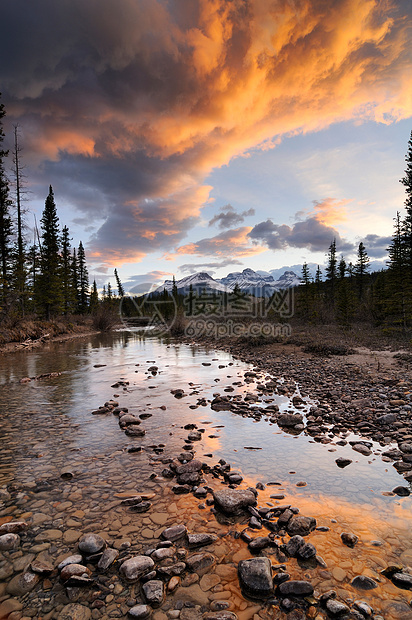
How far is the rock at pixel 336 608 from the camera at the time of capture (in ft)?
8.57

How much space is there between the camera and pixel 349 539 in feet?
11.8

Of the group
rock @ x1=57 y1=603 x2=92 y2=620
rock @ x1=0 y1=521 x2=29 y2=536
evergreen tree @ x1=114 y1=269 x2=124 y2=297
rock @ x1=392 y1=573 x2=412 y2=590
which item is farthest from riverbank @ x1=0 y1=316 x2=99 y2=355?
evergreen tree @ x1=114 y1=269 x2=124 y2=297

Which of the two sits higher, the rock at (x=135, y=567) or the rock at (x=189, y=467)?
the rock at (x=135, y=567)

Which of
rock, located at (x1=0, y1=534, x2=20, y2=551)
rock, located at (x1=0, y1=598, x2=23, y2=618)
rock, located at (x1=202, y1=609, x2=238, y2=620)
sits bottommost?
rock, located at (x1=202, y1=609, x2=238, y2=620)

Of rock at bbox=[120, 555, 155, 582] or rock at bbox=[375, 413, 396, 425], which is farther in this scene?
rock at bbox=[375, 413, 396, 425]

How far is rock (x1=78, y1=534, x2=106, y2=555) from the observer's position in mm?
3402

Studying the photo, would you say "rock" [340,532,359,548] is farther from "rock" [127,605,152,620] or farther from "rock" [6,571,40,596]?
"rock" [6,571,40,596]

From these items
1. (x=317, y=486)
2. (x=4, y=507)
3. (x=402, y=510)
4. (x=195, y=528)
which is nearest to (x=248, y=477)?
(x=317, y=486)

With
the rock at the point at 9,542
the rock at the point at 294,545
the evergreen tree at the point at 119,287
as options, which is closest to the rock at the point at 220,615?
the rock at the point at 294,545

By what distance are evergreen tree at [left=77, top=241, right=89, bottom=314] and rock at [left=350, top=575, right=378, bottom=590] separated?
2546 inches

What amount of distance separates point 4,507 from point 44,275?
38.8m

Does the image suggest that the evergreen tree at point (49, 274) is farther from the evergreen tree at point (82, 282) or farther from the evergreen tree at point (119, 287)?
the evergreen tree at point (119, 287)

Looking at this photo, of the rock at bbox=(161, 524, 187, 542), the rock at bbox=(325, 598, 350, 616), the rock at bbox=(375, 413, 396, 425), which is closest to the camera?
the rock at bbox=(325, 598, 350, 616)

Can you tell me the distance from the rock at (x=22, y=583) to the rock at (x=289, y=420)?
613 centimetres
